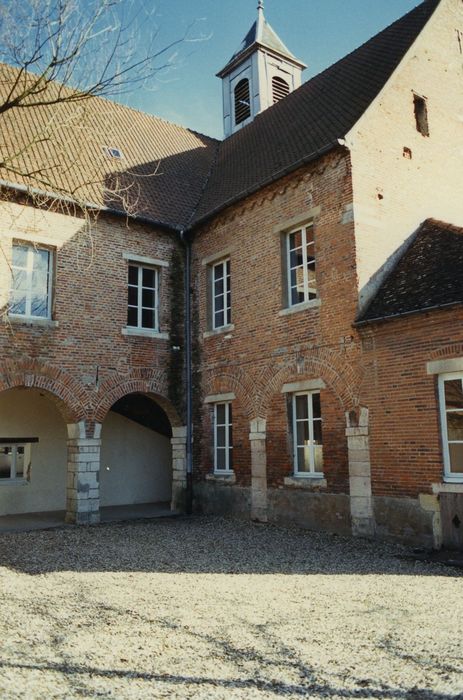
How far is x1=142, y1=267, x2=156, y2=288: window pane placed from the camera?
44.0 feet

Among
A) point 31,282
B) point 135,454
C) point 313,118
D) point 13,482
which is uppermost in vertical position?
point 313,118

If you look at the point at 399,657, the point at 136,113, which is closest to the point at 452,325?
the point at 399,657

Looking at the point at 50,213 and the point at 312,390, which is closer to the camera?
the point at 312,390

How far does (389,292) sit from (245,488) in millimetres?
4886

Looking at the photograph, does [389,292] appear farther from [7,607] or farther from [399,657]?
[7,607]

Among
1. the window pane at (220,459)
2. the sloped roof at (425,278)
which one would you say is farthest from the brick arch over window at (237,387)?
the sloped roof at (425,278)

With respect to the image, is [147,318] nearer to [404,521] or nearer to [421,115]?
[421,115]

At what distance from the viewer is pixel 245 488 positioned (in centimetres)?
1172

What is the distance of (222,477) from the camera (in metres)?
12.4

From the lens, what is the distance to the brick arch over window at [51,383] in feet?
36.1

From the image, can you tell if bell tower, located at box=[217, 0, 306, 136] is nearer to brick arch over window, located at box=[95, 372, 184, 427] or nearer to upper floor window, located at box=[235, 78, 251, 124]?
upper floor window, located at box=[235, 78, 251, 124]

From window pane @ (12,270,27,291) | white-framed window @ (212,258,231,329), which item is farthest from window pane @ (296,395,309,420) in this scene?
window pane @ (12,270,27,291)

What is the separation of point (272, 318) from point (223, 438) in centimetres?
310

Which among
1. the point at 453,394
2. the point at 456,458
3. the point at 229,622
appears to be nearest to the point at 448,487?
the point at 456,458
